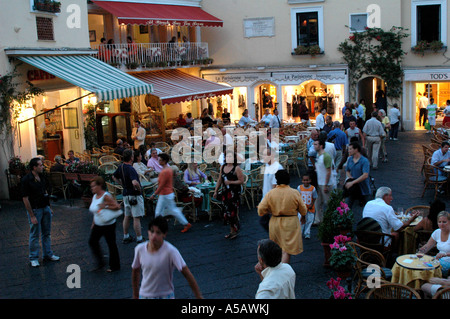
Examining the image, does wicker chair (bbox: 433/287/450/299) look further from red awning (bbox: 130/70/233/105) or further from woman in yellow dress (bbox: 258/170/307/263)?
red awning (bbox: 130/70/233/105)

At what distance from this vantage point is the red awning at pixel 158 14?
63.4ft

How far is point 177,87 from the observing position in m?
20.5

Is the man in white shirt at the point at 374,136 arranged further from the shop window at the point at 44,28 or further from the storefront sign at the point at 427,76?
the storefront sign at the point at 427,76

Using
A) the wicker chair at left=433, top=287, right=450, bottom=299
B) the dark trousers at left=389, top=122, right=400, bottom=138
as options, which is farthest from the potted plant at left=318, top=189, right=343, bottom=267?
the dark trousers at left=389, top=122, right=400, bottom=138

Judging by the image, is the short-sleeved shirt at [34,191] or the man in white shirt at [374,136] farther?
the man in white shirt at [374,136]

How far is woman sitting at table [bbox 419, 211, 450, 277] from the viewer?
21.2 ft

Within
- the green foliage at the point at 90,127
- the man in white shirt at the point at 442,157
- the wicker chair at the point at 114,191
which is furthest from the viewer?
the green foliage at the point at 90,127

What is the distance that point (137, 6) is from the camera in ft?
68.7

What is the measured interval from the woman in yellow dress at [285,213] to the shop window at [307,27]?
1827 cm

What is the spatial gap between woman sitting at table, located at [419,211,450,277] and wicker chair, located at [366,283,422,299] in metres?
1.09

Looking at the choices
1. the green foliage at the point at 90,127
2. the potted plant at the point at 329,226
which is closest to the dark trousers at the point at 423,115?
the green foliage at the point at 90,127
